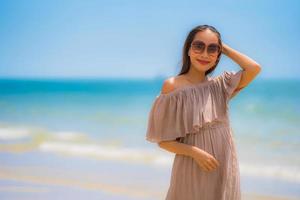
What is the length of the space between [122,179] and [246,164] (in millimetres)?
1751

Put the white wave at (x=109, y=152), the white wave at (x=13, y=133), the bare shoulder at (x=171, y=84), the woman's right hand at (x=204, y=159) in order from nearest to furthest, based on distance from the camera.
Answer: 1. the woman's right hand at (x=204, y=159)
2. the bare shoulder at (x=171, y=84)
3. the white wave at (x=109, y=152)
4. the white wave at (x=13, y=133)

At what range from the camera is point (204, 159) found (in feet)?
9.16

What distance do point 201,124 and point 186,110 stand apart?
10 centimetres

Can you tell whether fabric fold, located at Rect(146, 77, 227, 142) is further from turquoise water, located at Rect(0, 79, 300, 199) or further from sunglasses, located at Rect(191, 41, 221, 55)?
turquoise water, located at Rect(0, 79, 300, 199)

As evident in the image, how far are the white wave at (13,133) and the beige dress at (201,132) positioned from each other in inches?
297

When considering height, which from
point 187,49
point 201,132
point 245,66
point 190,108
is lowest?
point 201,132

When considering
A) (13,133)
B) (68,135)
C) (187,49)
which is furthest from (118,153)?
(187,49)

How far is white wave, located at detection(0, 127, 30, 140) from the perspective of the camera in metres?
10.2

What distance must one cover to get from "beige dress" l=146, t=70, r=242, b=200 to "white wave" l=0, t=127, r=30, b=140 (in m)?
7.54

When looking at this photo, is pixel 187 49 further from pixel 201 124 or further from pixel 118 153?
pixel 118 153

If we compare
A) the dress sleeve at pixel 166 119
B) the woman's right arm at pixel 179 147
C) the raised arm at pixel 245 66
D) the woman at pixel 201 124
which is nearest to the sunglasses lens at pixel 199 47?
the woman at pixel 201 124

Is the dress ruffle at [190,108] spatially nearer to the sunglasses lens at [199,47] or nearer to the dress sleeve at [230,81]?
the dress sleeve at [230,81]

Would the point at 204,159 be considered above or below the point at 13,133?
below

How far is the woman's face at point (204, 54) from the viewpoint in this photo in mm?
2928
